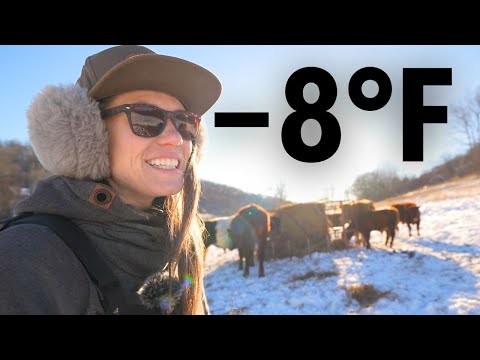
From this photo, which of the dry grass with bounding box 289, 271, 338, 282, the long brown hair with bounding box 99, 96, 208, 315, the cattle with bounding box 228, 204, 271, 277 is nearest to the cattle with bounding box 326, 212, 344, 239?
Answer: the cattle with bounding box 228, 204, 271, 277

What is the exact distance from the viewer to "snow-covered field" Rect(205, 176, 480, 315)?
764 centimetres

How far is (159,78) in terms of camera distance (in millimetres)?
1592

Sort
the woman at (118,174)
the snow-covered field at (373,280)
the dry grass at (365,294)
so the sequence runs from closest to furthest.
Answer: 1. the woman at (118,174)
2. the snow-covered field at (373,280)
3. the dry grass at (365,294)

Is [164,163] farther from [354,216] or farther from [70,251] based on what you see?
[354,216]

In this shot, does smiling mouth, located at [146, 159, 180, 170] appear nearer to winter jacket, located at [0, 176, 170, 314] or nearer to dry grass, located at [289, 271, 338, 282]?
winter jacket, located at [0, 176, 170, 314]

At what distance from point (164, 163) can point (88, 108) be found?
16.0 inches

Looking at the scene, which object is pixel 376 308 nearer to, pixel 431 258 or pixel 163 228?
pixel 431 258

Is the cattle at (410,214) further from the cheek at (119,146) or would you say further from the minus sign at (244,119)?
the cheek at (119,146)

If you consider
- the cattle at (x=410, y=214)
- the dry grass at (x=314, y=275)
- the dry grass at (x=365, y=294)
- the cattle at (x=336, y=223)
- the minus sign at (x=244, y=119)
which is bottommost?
the dry grass at (x=314, y=275)

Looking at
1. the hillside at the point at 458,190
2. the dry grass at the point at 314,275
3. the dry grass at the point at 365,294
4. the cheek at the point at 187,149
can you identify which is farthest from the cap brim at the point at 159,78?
the hillside at the point at 458,190

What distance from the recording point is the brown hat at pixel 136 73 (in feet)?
4.83

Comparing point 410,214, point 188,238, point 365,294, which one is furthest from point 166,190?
point 410,214

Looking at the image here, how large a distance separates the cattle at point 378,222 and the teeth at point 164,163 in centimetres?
1313
